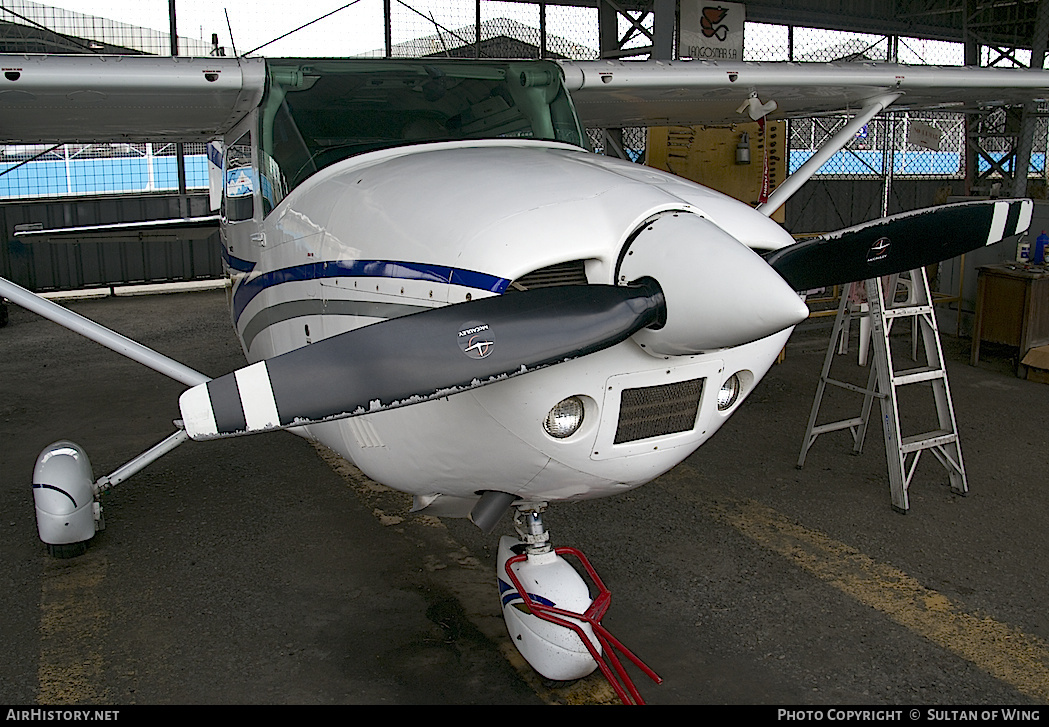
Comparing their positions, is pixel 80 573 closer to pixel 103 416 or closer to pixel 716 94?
pixel 103 416

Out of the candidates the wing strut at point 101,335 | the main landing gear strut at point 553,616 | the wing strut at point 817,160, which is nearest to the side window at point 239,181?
the wing strut at point 101,335

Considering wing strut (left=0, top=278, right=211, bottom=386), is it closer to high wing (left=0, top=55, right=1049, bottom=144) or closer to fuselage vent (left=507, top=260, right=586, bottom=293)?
high wing (left=0, top=55, right=1049, bottom=144)

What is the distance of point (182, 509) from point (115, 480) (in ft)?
1.66

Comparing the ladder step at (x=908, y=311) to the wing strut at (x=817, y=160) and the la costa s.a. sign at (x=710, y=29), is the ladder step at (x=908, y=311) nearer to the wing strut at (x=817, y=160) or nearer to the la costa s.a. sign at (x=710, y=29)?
the wing strut at (x=817, y=160)

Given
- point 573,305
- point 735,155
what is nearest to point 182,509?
point 573,305

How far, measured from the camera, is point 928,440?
514cm

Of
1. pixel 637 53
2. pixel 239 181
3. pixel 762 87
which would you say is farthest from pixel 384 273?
pixel 637 53

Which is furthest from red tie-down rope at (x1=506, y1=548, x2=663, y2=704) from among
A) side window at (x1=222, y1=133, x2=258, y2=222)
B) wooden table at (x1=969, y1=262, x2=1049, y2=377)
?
wooden table at (x1=969, y1=262, x2=1049, y2=377)

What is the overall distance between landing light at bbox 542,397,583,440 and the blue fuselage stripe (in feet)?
1.18

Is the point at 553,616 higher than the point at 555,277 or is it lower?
lower

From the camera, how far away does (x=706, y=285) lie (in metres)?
2.11

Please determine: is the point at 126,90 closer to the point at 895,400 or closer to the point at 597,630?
the point at 597,630

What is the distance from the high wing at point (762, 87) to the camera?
15.6ft

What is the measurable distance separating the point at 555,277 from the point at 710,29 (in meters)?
7.99
